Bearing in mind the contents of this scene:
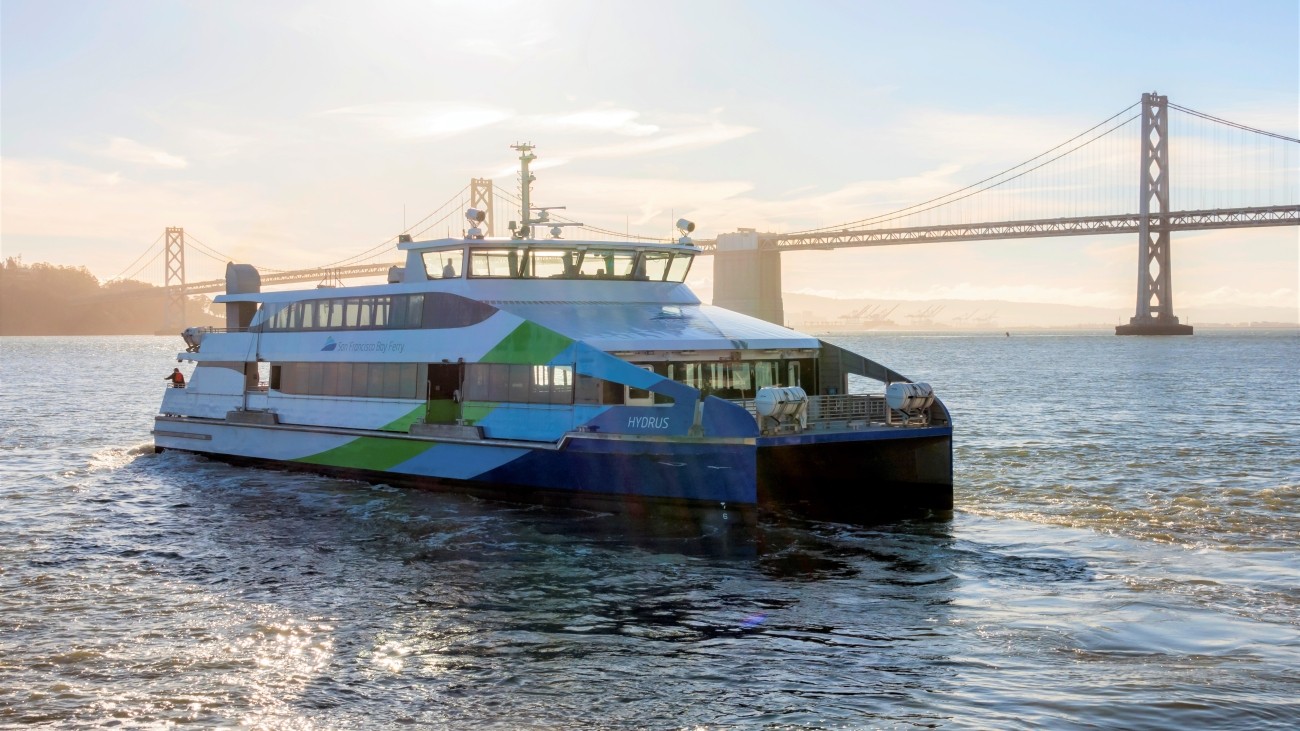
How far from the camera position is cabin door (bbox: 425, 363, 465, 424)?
19.3 meters

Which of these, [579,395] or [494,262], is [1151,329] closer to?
[494,262]

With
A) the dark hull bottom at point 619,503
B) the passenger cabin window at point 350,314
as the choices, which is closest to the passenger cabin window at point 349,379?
the passenger cabin window at point 350,314

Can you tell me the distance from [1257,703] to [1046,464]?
14.9m

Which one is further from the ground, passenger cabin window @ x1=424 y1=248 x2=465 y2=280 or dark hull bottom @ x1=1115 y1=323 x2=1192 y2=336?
dark hull bottom @ x1=1115 y1=323 x2=1192 y2=336

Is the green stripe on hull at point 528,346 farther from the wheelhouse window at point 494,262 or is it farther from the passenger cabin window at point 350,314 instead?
the passenger cabin window at point 350,314

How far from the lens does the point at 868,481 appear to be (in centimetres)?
1734

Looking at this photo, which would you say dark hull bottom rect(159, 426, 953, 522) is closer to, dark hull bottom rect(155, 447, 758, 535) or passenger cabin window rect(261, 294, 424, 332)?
dark hull bottom rect(155, 447, 758, 535)

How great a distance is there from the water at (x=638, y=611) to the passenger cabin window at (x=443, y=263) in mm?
3650

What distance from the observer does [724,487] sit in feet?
50.5

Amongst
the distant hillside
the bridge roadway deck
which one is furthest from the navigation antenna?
the distant hillside

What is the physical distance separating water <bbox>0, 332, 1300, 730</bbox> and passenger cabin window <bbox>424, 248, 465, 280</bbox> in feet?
12.0

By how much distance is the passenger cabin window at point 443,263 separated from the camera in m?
19.4

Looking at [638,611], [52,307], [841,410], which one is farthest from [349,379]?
[52,307]

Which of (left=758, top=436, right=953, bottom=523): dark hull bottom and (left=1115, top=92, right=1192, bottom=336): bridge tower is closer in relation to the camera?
(left=758, top=436, right=953, bottom=523): dark hull bottom
